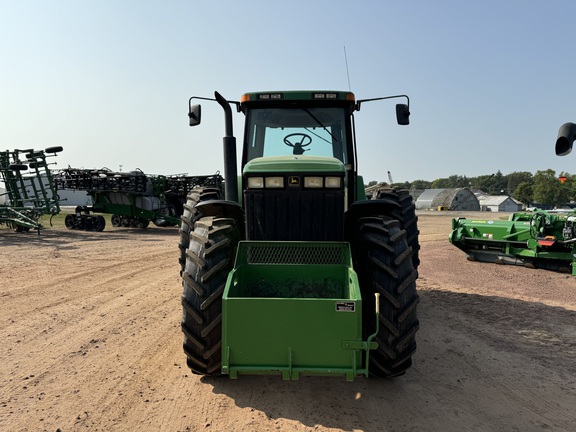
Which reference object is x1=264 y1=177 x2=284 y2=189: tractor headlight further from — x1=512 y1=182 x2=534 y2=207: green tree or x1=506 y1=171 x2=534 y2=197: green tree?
x1=506 y1=171 x2=534 y2=197: green tree

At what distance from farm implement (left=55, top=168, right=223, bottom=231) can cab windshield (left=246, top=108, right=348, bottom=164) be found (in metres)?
13.8

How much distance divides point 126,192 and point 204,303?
17.1m

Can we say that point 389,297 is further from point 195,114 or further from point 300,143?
point 195,114

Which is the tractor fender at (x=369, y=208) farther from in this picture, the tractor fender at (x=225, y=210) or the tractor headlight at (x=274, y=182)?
the tractor fender at (x=225, y=210)

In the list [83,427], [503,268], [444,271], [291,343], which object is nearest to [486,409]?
[291,343]

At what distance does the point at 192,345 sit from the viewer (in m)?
3.50

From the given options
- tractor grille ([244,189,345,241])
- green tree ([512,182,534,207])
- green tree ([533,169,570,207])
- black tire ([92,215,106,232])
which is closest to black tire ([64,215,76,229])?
black tire ([92,215,106,232])

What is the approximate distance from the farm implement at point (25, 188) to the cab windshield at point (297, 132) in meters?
14.1

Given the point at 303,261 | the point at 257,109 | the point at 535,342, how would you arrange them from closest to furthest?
the point at 303,261 < the point at 535,342 < the point at 257,109

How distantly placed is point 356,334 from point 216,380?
1360 mm

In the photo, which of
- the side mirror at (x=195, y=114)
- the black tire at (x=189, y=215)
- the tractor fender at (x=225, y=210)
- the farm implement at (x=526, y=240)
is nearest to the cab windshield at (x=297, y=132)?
the side mirror at (x=195, y=114)

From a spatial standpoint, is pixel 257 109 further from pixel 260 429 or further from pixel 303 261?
pixel 260 429

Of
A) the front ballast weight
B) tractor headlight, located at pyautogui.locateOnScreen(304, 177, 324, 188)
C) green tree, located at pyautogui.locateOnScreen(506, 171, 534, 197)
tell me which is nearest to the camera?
the front ballast weight

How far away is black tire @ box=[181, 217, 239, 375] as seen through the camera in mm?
3457
